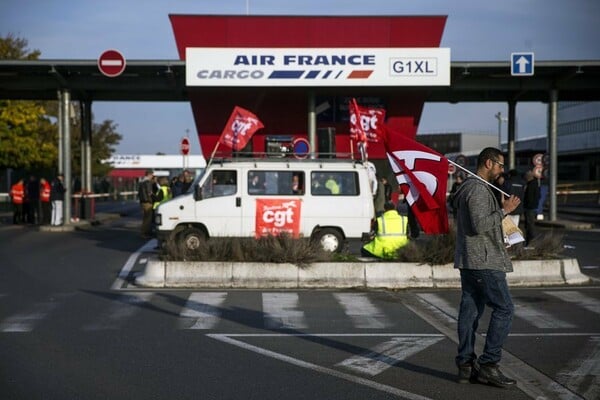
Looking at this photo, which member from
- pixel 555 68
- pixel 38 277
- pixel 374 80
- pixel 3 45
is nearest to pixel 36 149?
pixel 3 45

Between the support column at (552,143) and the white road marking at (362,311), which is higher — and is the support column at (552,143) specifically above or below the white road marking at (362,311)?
above

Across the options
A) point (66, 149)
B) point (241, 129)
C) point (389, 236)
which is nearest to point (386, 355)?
point (389, 236)

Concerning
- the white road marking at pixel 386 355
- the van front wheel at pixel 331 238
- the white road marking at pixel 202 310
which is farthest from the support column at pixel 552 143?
the white road marking at pixel 386 355

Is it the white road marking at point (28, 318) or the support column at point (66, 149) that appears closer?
the white road marking at point (28, 318)

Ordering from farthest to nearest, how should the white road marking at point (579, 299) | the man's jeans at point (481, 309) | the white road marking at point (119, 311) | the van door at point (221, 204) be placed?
the van door at point (221, 204) → the white road marking at point (579, 299) → the white road marking at point (119, 311) → the man's jeans at point (481, 309)

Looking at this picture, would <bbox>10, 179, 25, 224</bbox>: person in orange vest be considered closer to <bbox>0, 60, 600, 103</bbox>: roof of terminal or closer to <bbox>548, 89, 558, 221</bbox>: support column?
<bbox>0, 60, 600, 103</bbox>: roof of terminal

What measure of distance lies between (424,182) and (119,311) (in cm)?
477

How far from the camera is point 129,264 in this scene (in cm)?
1723

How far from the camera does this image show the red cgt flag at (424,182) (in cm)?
880

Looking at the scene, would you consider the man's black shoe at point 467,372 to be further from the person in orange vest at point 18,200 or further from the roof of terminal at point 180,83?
the person in orange vest at point 18,200

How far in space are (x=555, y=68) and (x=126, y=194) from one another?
55552 millimetres

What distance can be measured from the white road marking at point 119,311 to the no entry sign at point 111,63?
47.1ft

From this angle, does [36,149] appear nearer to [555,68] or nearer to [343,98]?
[343,98]

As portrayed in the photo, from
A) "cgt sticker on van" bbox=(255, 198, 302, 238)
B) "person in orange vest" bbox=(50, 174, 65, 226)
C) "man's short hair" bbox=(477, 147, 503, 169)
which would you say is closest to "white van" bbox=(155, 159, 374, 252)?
"cgt sticker on van" bbox=(255, 198, 302, 238)
